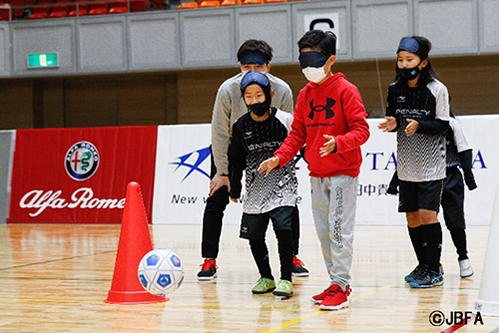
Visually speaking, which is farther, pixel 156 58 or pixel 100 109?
pixel 100 109

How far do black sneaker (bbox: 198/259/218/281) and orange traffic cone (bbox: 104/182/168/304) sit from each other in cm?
94

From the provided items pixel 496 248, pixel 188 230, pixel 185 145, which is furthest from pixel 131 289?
pixel 185 145

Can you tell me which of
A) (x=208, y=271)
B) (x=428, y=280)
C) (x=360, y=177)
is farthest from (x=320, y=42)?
(x=360, y=177)

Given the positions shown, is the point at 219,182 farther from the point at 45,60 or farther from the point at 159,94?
Result: the point at 159,94

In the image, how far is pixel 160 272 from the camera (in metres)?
4.26

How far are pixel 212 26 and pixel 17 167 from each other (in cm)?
633

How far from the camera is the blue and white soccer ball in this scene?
14.0 feet

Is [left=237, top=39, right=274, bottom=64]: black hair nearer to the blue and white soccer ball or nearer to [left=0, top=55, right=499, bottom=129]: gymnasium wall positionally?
the blue and white soccer ball

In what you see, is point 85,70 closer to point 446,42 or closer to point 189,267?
point 446,42

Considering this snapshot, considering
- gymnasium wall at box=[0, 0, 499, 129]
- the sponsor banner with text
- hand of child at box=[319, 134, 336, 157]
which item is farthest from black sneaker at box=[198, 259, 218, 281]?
gymnasium wall at box=[0, 0, 499, 129]

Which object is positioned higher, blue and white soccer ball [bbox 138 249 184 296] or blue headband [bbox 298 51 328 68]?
blue headband [bbox 298 51 328 68]

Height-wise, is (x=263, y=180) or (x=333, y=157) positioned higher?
Result: (x=333, y=157)

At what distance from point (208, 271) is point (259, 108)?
5.16ft

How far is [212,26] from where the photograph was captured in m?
16.8
